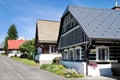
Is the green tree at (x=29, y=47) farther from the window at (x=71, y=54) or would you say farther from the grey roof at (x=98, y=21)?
the grey roof at (x=98, y=21)

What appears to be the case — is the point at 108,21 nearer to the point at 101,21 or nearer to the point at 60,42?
the point at 101,21

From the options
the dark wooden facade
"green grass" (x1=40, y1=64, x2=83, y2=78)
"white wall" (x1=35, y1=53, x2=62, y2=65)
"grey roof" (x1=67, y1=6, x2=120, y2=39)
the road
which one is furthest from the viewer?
"white wall" (x1=35, y1=53, x2=62, y2=65)

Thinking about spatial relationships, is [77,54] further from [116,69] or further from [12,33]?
[12,33]

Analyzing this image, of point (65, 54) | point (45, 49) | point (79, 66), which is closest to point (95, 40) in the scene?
point (79, 66)

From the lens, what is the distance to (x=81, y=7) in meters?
29.4

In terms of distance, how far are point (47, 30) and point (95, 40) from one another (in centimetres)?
2210

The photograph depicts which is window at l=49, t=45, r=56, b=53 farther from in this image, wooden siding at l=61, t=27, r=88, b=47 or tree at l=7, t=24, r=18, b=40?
tree at l=7, t=24, r=18, b=40

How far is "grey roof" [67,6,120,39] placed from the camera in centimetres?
2320

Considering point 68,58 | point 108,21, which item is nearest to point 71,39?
point 68,58

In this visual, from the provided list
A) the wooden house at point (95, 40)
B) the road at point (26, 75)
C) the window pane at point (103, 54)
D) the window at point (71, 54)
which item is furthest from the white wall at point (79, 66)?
the road at point (26, 75)

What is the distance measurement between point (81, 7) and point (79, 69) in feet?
26.9

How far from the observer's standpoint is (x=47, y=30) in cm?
4444

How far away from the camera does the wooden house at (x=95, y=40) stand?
23.2 m

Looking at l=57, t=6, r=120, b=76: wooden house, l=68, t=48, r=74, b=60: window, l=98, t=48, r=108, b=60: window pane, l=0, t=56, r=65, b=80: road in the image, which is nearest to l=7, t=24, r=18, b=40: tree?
l=68, t=48, r=74, b=60: window
